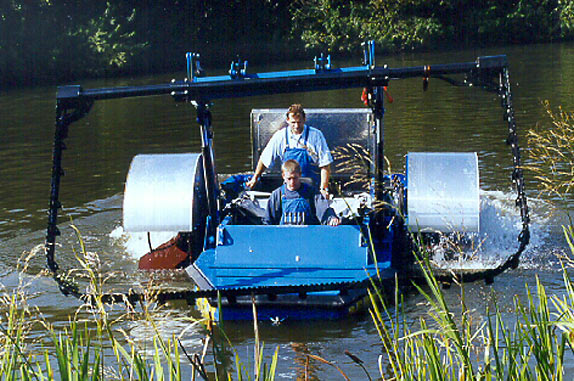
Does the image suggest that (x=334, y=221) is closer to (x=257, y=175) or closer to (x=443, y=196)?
(x=443, y=196)

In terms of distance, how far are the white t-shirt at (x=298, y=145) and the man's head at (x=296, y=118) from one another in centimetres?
8

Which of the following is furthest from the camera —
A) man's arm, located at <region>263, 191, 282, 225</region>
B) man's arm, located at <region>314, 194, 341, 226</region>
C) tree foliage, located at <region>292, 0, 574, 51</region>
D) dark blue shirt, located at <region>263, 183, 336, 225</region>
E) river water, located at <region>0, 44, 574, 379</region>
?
tree foliage, located at <region>292, 0, 574, 51</region>

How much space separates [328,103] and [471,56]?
15.1 meters

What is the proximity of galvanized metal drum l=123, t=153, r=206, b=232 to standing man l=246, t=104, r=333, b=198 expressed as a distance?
3.11 feet

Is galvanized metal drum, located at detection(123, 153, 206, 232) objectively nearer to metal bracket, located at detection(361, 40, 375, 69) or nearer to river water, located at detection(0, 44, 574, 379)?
river water, located at detection(0, 44, 574, 379)

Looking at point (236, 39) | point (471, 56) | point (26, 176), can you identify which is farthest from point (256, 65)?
point (26, 176)

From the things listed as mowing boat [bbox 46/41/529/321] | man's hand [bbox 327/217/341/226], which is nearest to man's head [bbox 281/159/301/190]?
mowing boat [bbox 46/41/529/321]

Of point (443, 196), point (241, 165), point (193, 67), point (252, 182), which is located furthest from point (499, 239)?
point (241, 165)

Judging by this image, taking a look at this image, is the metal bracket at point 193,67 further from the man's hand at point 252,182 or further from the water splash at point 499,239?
the water splash at point 499,239

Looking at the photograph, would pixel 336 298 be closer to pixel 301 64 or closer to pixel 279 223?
pixel 279 223

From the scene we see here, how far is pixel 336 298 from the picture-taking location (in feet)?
23.3

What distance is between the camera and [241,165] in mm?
15195

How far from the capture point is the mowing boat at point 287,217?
7.13 meters

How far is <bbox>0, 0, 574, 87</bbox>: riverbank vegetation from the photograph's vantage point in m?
37.5
